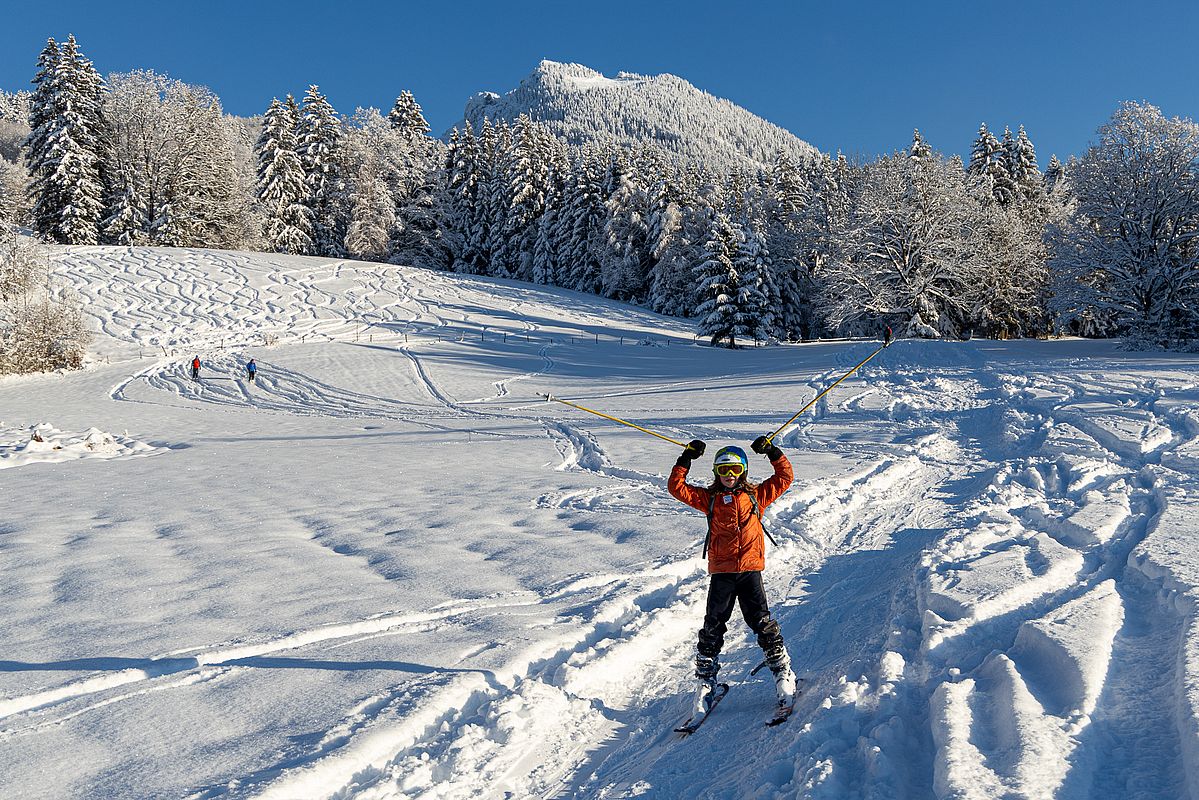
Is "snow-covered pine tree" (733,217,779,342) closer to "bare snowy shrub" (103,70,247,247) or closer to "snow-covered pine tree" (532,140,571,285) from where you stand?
"snow-covered pine tree" (532,140,571,285)

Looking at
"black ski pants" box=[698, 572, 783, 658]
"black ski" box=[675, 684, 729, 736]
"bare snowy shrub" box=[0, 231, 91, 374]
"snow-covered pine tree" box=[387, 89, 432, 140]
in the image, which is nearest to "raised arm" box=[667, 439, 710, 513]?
"black ski pants" box=[698, 572, 783, 658]

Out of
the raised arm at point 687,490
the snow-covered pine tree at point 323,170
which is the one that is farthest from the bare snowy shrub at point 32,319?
the raised arm at point 687,490

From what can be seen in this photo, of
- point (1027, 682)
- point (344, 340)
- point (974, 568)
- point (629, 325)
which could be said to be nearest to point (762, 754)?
point (1027, 682)

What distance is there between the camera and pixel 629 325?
45562 mm

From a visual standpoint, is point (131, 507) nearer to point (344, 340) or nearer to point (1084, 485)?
point (1084, 485)

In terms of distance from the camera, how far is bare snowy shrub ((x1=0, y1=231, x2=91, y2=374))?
3000 centimetres

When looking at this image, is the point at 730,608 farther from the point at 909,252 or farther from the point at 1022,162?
the point at 1022,162

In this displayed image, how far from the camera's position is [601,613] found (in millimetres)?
5988

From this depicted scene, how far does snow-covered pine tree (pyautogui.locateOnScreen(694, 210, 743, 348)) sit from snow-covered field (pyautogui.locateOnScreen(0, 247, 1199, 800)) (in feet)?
71.6

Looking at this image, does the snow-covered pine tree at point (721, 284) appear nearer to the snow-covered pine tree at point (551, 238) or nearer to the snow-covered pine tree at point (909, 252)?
the snow-covered pine tree at point (909, 252)

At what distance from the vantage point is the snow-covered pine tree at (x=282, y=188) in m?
56.2

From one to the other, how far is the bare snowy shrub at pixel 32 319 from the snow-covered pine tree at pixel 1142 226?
40.2 m

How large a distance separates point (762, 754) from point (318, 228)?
6515 centimetres

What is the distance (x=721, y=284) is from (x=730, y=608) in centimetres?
3505
